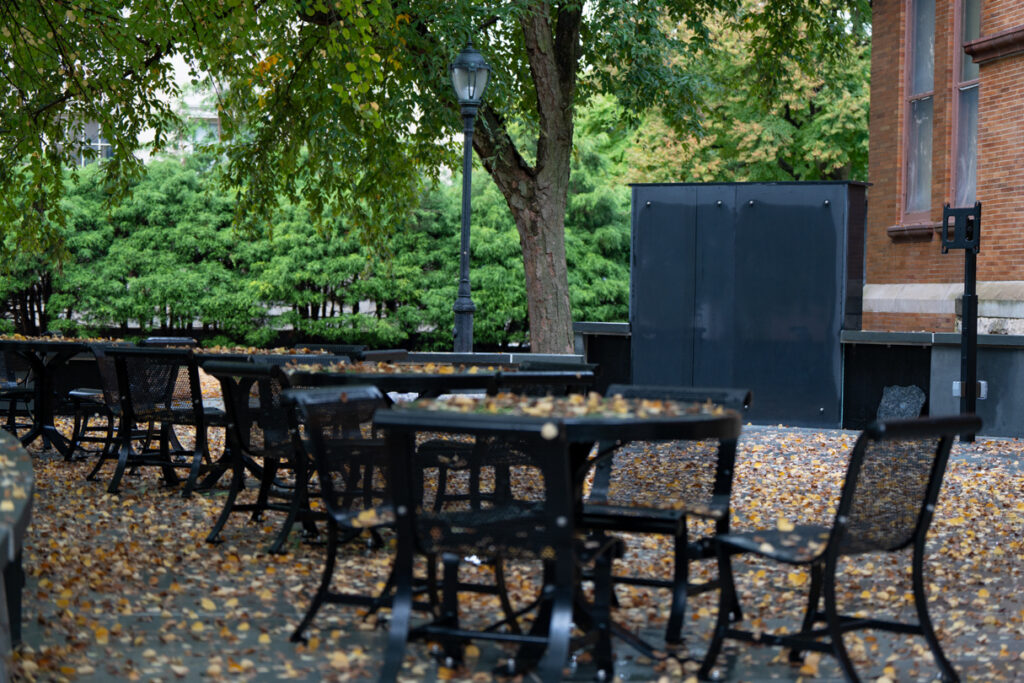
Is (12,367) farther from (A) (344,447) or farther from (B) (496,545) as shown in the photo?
(B) (496,545)

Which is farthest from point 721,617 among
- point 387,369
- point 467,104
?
point 467,104

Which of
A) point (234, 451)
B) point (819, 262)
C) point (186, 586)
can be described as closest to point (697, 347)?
point (819, 262)

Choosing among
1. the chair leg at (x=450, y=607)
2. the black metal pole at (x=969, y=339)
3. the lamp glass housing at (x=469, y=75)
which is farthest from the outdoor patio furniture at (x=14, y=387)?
the black metal pole at (x=969, y=339)

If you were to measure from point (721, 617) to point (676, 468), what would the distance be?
1399 millimetres

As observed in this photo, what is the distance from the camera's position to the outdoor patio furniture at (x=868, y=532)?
Result: 4.53 metres

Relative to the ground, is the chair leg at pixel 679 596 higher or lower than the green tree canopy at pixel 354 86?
lower

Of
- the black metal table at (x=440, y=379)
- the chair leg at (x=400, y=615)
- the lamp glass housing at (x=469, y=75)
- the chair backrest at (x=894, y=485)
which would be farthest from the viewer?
the lamp glass housing at (x=469, y=75)

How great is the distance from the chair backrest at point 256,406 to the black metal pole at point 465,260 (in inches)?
267

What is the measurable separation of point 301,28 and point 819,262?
7.61m

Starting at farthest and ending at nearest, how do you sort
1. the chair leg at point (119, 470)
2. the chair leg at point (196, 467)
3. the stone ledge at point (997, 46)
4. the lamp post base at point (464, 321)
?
the stone ledge at point (997, 46) < the lamp post base at point (464, 321) < the chair leg at point (119, 470) < the chair leg at point (196, 467)

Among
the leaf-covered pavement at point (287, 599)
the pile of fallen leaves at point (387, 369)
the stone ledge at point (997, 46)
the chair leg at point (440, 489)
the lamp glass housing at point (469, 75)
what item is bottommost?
the leaf-covered pavement at point (287, 599)

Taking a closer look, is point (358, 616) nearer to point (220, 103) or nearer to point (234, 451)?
point (234, 451)

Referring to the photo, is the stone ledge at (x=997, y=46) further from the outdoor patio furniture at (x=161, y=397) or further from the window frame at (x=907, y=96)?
the outdoor patio furniture at (x=161, y=397)

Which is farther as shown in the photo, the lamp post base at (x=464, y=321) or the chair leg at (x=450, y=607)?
the lamp post base at (x=464, y=321)
